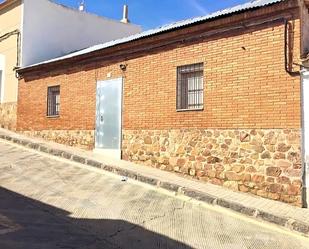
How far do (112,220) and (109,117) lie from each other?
6.00 metres

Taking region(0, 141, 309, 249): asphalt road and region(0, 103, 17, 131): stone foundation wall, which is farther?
region(0, 103, 17, 131): stone foundation wall

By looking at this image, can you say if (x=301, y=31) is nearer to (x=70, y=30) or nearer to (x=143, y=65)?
(x=143, y=65)

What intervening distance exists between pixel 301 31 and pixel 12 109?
12.4 meters

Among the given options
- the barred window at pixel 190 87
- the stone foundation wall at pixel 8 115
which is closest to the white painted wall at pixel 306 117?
the barred window at pixel 190 87

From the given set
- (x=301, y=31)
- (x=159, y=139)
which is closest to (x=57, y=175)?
(x=159, y=139)

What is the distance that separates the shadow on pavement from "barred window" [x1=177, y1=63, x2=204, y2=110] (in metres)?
4.44

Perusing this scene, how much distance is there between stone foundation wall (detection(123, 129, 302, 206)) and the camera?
8711 millimetres

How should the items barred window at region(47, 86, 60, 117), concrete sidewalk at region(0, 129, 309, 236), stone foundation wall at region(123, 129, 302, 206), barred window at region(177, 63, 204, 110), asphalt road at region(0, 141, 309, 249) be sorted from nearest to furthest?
asphalt road at region(0, 141, 309, 249), concrete sidewalk at region(0, 129, 309, 236), stone foundation wall at region(123, 129, 302, 206), barred window at region(177, 63, 204, 110), barred window at region(47, 86, 60, 117)

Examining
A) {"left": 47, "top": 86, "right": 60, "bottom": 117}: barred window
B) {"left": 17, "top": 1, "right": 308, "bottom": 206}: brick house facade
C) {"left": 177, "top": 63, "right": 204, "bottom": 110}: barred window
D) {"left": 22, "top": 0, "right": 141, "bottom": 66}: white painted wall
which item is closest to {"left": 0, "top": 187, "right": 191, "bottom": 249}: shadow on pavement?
{"left": 17, "top": 1, "right": 308, "bottom": 206}: brick house facade

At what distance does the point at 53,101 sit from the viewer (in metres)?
16.0

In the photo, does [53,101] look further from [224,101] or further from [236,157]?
[236,157]

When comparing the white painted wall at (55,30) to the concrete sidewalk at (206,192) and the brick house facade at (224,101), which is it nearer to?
the brick house facade at (224,101)

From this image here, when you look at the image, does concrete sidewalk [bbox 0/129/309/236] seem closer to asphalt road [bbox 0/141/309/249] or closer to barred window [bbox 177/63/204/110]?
asphalt road [bbox 0/141/309/249]

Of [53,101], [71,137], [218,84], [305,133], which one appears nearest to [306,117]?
[305,133]
